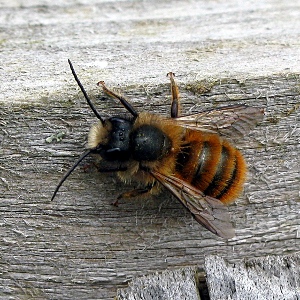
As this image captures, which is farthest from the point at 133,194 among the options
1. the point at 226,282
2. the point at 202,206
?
the point at 226,282

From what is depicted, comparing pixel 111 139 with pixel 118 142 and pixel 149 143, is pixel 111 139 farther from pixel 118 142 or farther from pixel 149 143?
pixel 149 143

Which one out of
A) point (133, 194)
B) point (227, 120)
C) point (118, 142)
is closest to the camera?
point (133, 194)

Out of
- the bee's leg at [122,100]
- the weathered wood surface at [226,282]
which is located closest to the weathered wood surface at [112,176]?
the bee's leg at [122,100]

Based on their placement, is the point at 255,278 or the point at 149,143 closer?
the point at 255,278

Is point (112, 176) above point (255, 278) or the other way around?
above

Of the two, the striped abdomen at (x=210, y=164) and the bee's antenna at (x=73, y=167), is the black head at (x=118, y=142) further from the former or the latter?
the striped abdomen at (x=210, y=164)

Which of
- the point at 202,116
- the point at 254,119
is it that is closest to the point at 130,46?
the point at 202,116
